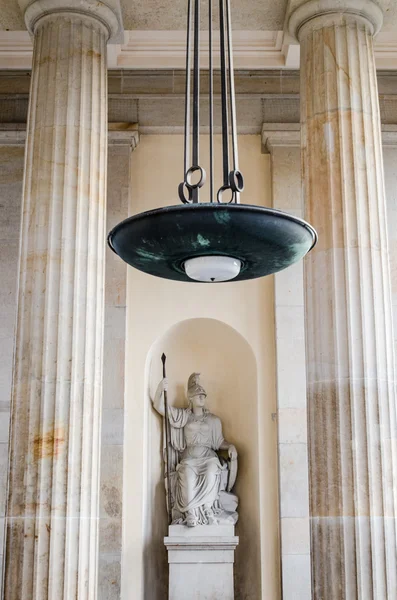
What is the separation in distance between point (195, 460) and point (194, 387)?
1015 millimetres

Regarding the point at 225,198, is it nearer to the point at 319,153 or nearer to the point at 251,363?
the point at 251,363

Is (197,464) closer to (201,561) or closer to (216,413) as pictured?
(216,413)

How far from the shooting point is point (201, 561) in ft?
36.6

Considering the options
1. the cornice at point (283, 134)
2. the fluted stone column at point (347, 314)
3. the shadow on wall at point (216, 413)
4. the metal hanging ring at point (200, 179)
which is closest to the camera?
the metal hanging ring at point (200, 179)

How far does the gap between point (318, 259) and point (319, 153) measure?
1.17 metres

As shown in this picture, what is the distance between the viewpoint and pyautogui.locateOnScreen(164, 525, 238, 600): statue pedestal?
1103 cm

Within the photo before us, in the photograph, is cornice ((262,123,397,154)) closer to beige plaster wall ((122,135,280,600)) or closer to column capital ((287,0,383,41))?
beige plaster wall ((122,135,280,600))

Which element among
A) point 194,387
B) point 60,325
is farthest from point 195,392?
point 60,325

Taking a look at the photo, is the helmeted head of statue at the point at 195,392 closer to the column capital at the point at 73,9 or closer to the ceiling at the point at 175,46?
the ceiling at the point at 175,46

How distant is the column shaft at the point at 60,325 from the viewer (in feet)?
27.2

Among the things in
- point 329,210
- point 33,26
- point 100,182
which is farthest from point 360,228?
point 33,26

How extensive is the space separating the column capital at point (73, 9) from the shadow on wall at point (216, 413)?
427 centimetres

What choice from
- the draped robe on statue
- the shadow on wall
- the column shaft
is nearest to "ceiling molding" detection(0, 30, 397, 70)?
the column shaft

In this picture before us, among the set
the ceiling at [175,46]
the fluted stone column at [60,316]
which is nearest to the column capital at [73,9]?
the fluted stone column at [60,316]
